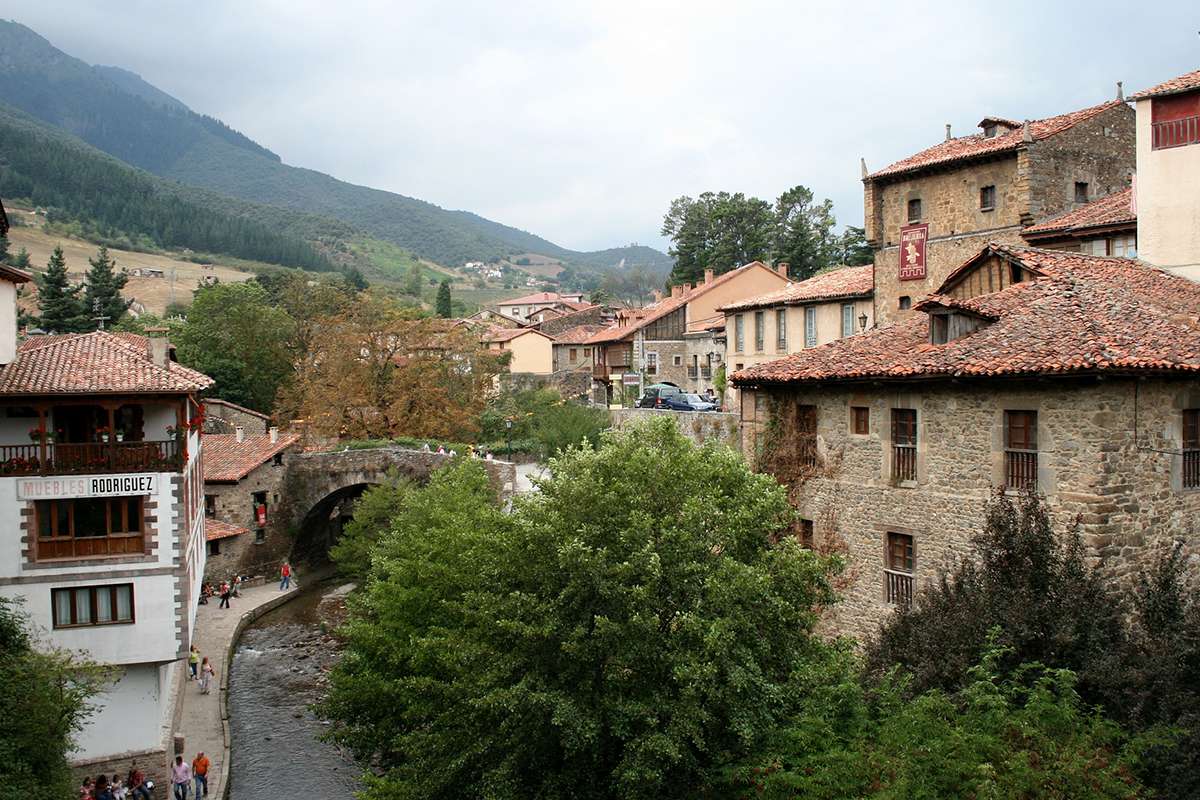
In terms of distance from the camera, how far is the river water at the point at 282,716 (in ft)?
86.6

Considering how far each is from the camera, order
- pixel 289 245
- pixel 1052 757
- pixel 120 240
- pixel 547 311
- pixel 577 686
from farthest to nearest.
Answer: pixel 289 245 < pixel 120 240 < pixel 547 311 < pixel 577 686 < pixel 1052 757

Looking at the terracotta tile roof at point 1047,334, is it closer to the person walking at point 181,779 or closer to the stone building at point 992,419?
the stone building at point 992,419

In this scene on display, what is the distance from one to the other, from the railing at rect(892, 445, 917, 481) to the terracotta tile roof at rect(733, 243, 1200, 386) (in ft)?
4.94

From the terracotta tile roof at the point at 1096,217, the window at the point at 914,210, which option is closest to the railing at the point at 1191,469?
the terracotta tile roof at the point at 1096,217

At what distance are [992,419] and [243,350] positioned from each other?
59.5 m

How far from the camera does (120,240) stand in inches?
6309

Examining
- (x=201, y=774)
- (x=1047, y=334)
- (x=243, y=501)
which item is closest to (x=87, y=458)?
(x=201, y=774)

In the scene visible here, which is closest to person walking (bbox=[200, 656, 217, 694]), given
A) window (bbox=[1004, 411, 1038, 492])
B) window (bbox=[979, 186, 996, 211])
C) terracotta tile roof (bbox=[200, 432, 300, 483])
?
terracotta tile roof (bbox=[200, 432, 300, 483])

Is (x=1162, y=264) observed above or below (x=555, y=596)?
above

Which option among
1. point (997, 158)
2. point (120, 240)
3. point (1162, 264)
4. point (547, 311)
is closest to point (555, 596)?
point (1162, 264)

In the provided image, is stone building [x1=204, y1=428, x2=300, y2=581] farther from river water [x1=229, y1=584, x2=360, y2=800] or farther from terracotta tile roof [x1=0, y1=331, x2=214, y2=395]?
terracotta tile roof [x1=0, y1=331, x2=214, y2=395]

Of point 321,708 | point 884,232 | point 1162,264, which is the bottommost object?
point 321,708

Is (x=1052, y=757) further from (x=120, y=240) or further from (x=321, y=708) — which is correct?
(x=120, y=240)

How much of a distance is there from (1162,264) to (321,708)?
20.6 metres
